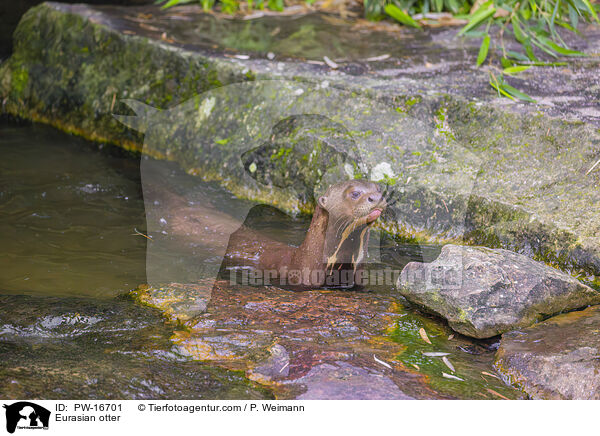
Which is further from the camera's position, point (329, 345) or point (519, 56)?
point (519, 56)

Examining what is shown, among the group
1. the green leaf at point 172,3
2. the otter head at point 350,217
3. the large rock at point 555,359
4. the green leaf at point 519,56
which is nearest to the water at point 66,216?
the otter head at point 350,217

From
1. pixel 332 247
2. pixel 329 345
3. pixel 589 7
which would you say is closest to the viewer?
pixel 329 345

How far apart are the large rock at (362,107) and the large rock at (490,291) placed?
1.33ft

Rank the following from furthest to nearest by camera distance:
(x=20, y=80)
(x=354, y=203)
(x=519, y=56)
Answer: (x=20, y=80) → (x=519, y=56) → (x=354, y=203)

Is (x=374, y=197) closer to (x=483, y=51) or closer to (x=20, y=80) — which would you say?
(x=483, y=51)

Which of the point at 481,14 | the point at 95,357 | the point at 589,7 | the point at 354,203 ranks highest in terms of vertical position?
the point at 589,7

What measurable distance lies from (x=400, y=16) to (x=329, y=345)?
4432 millimetres

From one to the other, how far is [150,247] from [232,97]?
1.58 meters

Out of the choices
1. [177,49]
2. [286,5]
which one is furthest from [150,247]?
[286,5]

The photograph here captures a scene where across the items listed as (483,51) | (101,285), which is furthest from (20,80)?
(483,51)

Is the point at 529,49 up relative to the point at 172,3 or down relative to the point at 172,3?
down
